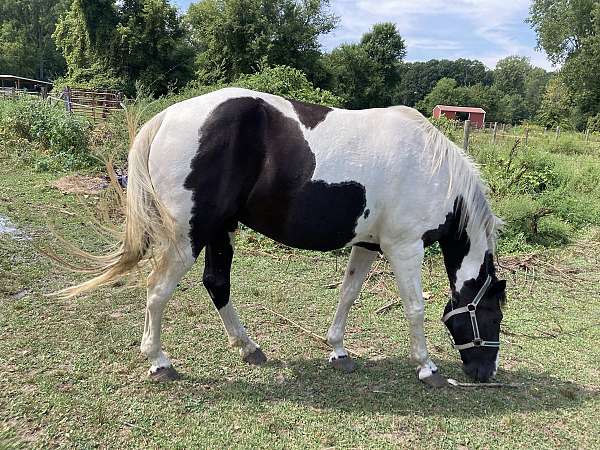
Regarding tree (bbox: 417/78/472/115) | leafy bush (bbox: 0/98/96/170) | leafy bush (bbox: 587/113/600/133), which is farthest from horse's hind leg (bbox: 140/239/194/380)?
tree (bbox: 417/78/472/115)

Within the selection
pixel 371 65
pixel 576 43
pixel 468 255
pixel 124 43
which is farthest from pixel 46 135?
pixel 576 43

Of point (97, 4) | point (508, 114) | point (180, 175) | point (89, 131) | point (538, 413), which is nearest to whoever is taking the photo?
point (180, 175)

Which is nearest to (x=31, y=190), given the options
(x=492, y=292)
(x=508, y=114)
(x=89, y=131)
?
(x=89, y=131)

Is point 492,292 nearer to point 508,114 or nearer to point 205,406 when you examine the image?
point 205,406

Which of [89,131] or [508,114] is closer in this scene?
[89,131]

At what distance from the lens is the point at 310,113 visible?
117 inches

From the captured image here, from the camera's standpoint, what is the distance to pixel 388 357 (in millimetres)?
3588

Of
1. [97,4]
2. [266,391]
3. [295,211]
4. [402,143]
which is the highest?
[97,4]

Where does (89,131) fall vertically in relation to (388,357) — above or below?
above

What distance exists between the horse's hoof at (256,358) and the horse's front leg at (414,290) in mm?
1076

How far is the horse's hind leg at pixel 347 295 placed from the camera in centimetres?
342

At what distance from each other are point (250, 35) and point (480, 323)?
3123 centimetres

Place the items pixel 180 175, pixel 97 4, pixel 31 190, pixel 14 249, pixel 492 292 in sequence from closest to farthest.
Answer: pixel 180 175
pixel 492 292
pixel 14 249
pixel 31 190
pixel 97 4

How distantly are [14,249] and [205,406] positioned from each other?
11.5 feet
